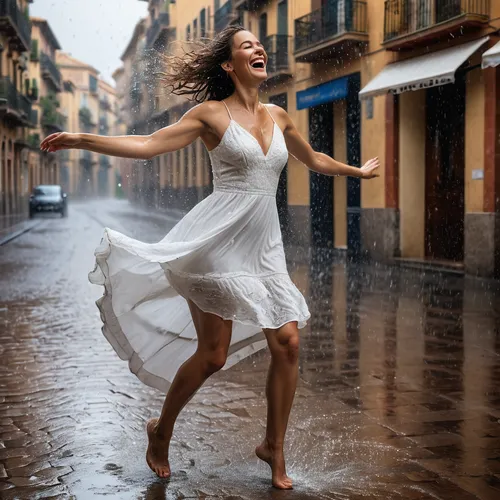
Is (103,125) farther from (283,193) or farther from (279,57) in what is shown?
(279,57)

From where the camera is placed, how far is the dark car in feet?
130

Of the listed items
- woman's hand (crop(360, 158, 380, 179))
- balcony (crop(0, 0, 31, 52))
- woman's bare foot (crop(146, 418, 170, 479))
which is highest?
balcony (crop(0, 0, 31, 52))

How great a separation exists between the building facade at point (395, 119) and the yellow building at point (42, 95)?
94.4 ft

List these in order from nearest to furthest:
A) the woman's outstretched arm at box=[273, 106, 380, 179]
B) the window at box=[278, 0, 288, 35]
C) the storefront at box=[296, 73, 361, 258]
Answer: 1. the woman's outstretched arm at box=[273, 106, 380, 179]
2. the storefront at box=[296, 73, 361, 258]
3. the window at box=[278, 0, 288, 35]

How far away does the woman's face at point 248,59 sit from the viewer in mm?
3518

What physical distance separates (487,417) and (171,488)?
1888mm

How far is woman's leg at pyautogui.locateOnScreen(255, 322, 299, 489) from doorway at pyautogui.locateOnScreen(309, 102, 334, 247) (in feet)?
53.5

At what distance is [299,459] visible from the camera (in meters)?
3.74

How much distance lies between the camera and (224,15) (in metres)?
27.0

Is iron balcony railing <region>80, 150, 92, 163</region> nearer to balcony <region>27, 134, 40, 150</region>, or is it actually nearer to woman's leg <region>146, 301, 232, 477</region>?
balcony <region>27, 134, 40, 150</region>

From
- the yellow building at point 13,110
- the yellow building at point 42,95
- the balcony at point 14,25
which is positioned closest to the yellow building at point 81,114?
the yellow building at point 42,95

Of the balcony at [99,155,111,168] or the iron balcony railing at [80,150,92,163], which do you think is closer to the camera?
the iron balcony railing at [80,150,92,163]

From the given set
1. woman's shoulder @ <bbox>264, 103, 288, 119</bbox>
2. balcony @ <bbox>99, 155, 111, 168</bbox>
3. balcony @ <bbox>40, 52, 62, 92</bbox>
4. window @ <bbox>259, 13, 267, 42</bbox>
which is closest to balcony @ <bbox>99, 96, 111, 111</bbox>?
balcony @ <bbox>99, 155, 111, 168</bbox>

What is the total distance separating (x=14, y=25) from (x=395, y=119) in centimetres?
2525
